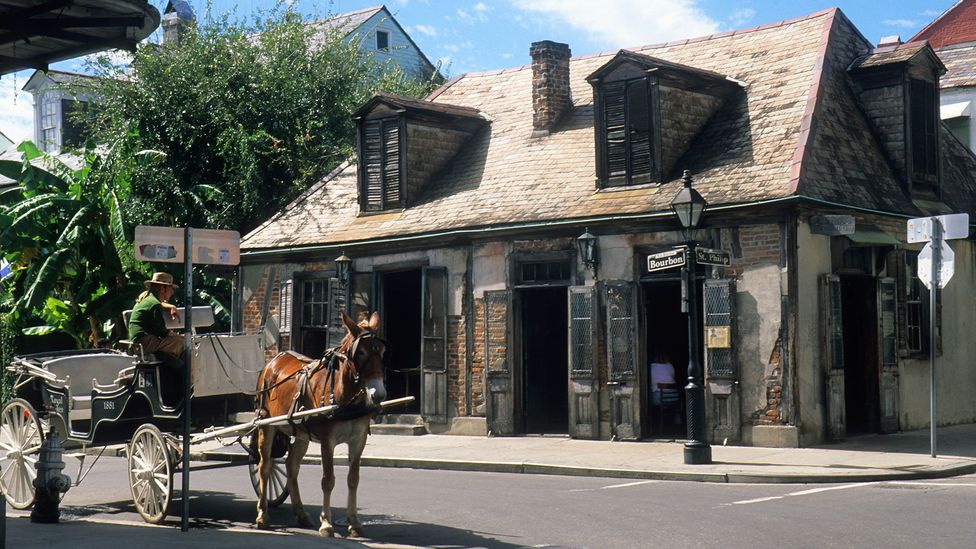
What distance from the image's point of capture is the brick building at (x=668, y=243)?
57.4 feet

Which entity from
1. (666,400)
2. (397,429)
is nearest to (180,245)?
(666,400)

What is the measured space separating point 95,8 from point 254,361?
4471mm

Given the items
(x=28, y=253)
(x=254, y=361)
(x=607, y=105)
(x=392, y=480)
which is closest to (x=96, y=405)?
(x=254, y=361)

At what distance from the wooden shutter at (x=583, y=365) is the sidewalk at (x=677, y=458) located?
1.13 ft

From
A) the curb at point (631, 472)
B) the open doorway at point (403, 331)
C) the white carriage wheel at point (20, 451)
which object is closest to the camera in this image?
the white carriage wheel at point (20, 451)

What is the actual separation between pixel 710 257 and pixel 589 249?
3.48 m

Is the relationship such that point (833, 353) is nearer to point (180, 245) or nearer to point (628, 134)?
point (628, 134)

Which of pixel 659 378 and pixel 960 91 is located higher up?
pixel 960 91

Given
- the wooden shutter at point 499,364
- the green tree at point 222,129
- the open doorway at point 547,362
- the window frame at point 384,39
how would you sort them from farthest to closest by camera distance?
the window frame at point 384,39 → the green tree at point 222,129 → the open doorway at point 547,362 → the wooden shutter at point 499,364

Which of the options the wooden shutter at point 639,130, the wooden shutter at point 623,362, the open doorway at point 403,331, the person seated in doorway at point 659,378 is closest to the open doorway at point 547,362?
the wooden shutter at point 623,362

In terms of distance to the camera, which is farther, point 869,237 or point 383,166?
point 383,166

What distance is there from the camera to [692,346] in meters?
15.6

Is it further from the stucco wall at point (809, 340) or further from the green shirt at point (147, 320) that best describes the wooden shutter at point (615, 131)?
the green shirt at point (147, 320)

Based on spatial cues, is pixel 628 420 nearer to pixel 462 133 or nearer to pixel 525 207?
pixel 525 207
